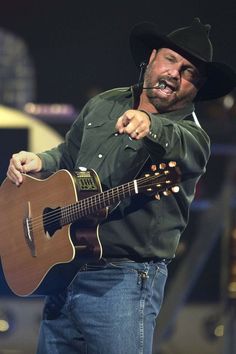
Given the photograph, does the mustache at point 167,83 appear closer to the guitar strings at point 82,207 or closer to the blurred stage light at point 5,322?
the guitar strings at point 82,207

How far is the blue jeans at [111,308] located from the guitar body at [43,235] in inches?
3.0

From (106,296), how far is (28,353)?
3.14 meters

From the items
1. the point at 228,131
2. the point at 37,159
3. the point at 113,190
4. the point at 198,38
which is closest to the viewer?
the point at 113,190

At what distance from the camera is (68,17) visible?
6.44 meters

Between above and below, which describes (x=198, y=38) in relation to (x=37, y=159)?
above

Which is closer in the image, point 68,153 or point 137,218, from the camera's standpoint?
point 137,218

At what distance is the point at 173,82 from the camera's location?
11.5ft

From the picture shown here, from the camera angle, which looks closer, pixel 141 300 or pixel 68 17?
pixel 141 300

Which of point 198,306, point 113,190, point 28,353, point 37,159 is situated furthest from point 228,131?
point 113,190

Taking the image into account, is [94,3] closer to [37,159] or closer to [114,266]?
[37,159]

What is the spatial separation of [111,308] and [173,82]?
2.74ft

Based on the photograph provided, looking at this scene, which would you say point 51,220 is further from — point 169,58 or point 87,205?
point 169,58

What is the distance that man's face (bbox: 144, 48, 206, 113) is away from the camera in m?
3.49

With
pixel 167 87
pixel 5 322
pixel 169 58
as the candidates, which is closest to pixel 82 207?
pixel 167 87
